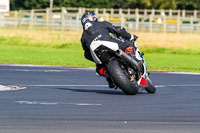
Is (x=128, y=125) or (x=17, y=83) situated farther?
(x=17, y=83)

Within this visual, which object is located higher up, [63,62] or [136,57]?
[136,57]

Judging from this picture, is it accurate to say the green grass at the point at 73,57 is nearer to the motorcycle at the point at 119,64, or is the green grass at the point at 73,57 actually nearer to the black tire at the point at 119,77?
the motorcycle at the point at 119,64

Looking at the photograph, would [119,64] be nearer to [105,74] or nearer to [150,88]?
[105,74]

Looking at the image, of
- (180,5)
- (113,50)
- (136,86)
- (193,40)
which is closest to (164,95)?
(136,86)

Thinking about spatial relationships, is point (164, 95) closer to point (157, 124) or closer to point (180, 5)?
point (157, 124)

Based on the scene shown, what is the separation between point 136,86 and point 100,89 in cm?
Result: 165

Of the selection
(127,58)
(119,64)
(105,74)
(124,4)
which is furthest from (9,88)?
(124,4)

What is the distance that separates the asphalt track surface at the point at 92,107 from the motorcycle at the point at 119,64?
242mm

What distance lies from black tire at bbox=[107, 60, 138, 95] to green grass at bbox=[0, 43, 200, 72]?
8558 millimetres

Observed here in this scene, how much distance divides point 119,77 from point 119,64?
1.27 feet

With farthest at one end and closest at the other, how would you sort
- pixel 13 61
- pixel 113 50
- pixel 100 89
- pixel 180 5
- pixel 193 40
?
pixel 180 5 < pixel 193 40 < pixel 13 61 < pixel 100 89 < pixel 113 50

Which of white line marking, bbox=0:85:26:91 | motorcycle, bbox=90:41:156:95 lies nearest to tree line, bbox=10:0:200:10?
white line marking, bbox=0:85:26:91

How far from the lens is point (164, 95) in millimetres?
11969

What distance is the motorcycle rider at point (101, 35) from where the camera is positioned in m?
11.6
